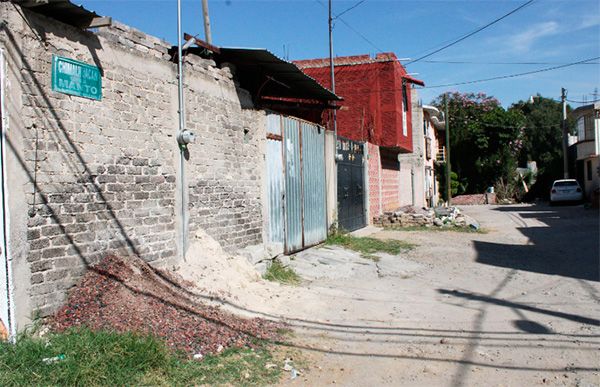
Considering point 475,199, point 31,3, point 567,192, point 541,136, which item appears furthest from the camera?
point 541,136

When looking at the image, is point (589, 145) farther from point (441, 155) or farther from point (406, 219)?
point (406, 219)

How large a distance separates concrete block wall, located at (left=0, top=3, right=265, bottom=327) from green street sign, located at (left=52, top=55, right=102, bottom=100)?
3.3 inches

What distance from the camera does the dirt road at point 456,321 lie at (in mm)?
4797

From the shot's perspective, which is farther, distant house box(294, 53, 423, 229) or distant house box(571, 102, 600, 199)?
distant house box(571, 102, 600, 199)

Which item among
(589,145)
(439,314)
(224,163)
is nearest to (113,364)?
(439,314)

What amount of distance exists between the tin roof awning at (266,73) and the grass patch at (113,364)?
5.32m

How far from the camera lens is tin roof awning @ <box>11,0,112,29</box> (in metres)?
5.08

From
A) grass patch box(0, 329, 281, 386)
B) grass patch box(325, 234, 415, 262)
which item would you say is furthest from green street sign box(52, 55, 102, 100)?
grass patch box(325, 234, 415, 262)

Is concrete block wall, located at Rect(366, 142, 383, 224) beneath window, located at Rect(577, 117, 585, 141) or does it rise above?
beneath

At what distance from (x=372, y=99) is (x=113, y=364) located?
17.7m

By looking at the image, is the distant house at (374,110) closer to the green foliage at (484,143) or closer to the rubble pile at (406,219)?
the rubble pile at (406,219)

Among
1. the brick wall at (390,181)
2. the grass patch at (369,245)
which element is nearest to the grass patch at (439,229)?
the brick wall at (390,181)

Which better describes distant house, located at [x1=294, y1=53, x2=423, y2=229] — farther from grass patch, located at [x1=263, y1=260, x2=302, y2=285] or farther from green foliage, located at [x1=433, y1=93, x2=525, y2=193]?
green foliage, located at [x1=433, y1=93, x2=525, y2=193]

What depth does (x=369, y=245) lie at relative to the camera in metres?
13.0
